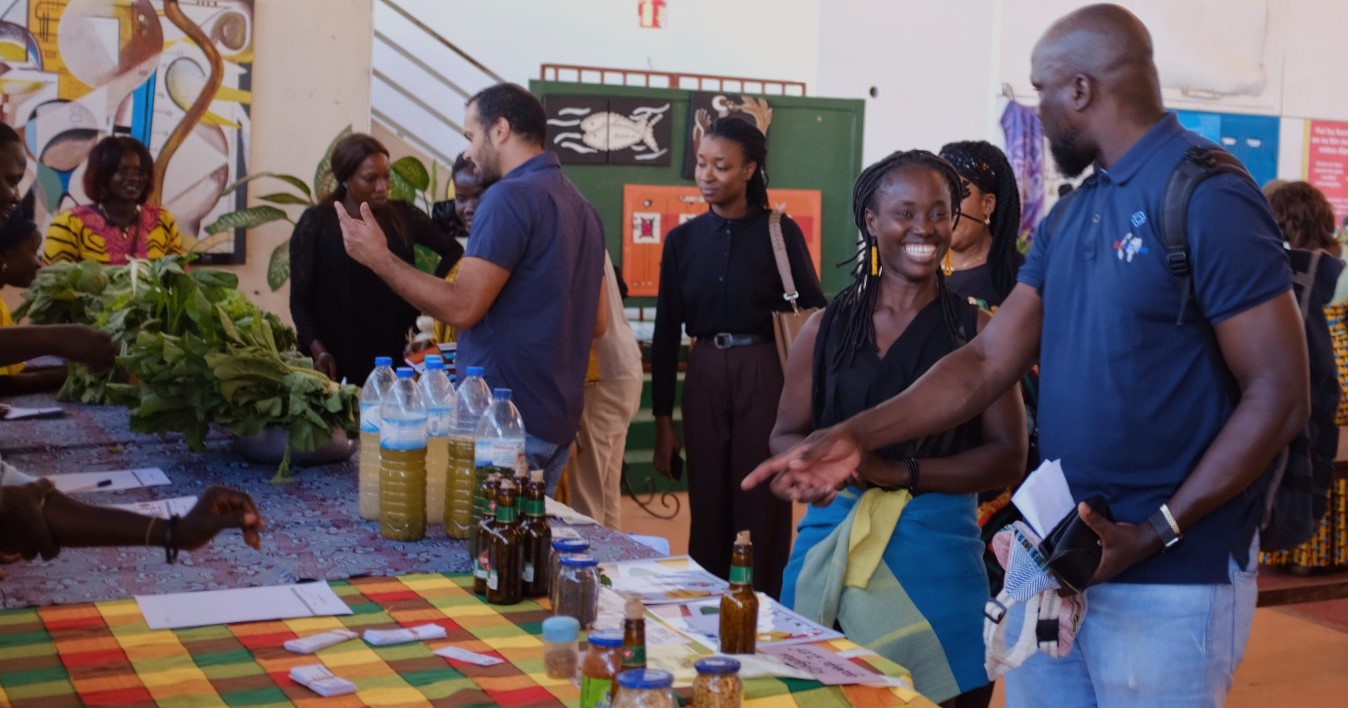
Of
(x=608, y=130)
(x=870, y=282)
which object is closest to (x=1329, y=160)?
(x=608, y=130)

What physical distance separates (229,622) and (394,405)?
777mm

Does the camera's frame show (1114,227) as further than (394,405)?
No

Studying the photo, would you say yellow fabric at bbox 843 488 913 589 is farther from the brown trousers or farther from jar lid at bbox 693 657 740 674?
the brown trousers

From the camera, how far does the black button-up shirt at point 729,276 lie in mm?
4633

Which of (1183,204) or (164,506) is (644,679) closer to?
(1183,204)

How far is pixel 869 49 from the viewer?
11203mm

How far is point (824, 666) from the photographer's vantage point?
1.98 metres

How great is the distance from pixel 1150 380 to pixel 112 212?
15.3ft

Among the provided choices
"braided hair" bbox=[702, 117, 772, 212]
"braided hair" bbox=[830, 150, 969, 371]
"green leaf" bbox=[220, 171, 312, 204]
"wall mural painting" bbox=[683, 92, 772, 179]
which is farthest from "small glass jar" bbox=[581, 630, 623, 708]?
"wall mural painting" bbox=[683, 92, 772, 179]

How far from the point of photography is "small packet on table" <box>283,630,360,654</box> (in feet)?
6.56

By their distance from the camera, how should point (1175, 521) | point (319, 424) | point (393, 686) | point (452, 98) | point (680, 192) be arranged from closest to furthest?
point (393, 686) → point (1175, 521) → point (319, 424) → point (680, 192) → point (452, 98)

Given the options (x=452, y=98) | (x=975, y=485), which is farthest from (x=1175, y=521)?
(x=452, y=98)

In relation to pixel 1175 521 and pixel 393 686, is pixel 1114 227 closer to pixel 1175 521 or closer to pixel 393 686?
pixel 1175 521

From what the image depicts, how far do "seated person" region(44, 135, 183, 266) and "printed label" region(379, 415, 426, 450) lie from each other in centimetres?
322
